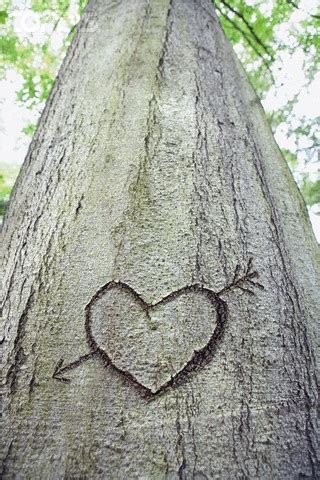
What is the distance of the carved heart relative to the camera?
2.77 feet

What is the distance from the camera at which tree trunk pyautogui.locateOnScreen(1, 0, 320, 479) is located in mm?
781

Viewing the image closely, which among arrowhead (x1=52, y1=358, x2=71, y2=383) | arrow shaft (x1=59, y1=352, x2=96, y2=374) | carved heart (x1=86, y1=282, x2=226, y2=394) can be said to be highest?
carved heart (x1=86, y1=282, x2=226, y2=394)

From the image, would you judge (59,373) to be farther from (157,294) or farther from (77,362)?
(157,294)

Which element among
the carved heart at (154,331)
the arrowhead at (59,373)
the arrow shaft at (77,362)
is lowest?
the arrowhead at (59,373)

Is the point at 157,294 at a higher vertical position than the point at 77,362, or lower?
higher

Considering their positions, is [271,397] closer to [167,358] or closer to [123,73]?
[167,358]

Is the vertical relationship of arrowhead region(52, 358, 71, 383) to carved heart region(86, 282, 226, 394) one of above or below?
below

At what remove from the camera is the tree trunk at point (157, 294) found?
2.56 feet

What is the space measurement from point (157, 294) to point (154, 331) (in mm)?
92

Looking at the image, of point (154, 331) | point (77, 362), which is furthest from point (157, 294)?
point (77, 362)

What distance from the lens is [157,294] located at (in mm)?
927

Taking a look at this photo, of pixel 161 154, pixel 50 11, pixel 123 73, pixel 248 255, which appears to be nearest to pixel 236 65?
pixel 123 73

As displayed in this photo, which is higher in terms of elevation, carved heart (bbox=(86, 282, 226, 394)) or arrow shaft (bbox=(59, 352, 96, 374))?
carved heart (bbox=(86, 282, 226, 394))

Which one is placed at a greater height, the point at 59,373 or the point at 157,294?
the point at 157,294
